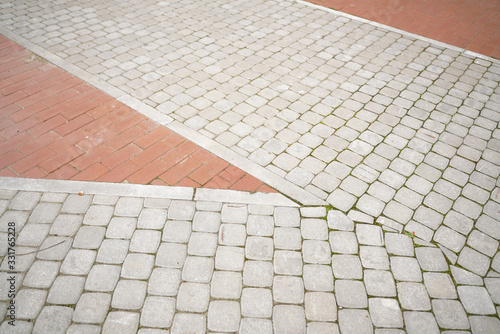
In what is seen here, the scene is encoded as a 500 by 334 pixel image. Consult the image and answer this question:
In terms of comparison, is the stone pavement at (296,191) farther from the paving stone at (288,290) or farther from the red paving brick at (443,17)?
the red paving brick at (443,17)

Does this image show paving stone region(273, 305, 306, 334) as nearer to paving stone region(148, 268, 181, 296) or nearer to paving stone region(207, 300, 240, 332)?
paving stone region(207, 300, 240, 332)

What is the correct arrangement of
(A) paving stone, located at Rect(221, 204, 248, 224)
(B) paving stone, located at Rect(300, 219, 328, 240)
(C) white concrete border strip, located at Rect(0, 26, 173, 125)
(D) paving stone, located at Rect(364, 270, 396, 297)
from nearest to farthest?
(D) paving stone, located at Rect(364, 270, 396, 297), (B) paving stone, located at Rect(300, 219, 328, 240), (A) paving stone, located at Rect(221, 204, 248, 224), (C) white concrete border strip, located at Rect(0, 26, 173, 125)

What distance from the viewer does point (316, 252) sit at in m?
3.53

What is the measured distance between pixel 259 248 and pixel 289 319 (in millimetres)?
766

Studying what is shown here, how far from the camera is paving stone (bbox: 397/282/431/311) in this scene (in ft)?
10.3

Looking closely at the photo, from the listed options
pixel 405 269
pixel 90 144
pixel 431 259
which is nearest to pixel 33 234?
pixel 90 144

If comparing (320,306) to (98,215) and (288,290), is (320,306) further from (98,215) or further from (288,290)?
(98,215)

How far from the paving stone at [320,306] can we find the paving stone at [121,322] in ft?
4.93

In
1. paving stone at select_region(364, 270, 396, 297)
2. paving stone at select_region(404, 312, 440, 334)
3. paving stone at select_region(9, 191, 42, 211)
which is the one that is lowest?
paving stone at select_region(364, 270, 396, 297)

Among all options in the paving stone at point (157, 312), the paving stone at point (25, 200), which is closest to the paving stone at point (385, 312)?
the paving stone at point (157, 312)

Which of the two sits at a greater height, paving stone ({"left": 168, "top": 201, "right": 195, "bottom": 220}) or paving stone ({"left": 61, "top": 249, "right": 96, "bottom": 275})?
paving stone ({"left": 61, "top": 249, "right": 96, "bottom": 275})

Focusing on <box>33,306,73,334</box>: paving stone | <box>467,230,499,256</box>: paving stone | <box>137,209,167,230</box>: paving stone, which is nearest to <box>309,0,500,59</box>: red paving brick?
<box>467,230,499,256</box>: paving stone

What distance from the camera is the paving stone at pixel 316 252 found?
3.45 meters

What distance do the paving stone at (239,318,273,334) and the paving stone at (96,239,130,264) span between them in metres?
1.35
